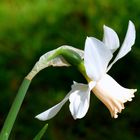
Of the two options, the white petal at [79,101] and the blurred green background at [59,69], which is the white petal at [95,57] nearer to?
the white petal at [79,101]

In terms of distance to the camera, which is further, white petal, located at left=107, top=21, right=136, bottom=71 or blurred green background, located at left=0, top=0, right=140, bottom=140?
blurred green background, located at left=0, top=0, right=140, bottom=140

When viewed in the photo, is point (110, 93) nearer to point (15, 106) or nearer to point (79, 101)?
point (79, 101)

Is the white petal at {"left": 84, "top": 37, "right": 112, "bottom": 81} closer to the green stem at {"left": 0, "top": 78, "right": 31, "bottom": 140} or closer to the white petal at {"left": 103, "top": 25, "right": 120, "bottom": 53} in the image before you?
the white petal at {"left": 103, "top": 25, "right": 120, "bottom": 53}

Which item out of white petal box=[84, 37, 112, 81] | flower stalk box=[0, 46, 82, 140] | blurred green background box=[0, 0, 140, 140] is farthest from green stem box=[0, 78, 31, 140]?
blurred green background box=[0, 0, 140, 140]

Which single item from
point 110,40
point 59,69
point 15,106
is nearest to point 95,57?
point 110,40

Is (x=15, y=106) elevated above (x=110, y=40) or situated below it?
below

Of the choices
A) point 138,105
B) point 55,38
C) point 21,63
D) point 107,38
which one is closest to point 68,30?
point 55,38

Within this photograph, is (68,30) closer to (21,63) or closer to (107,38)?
(21,63)
